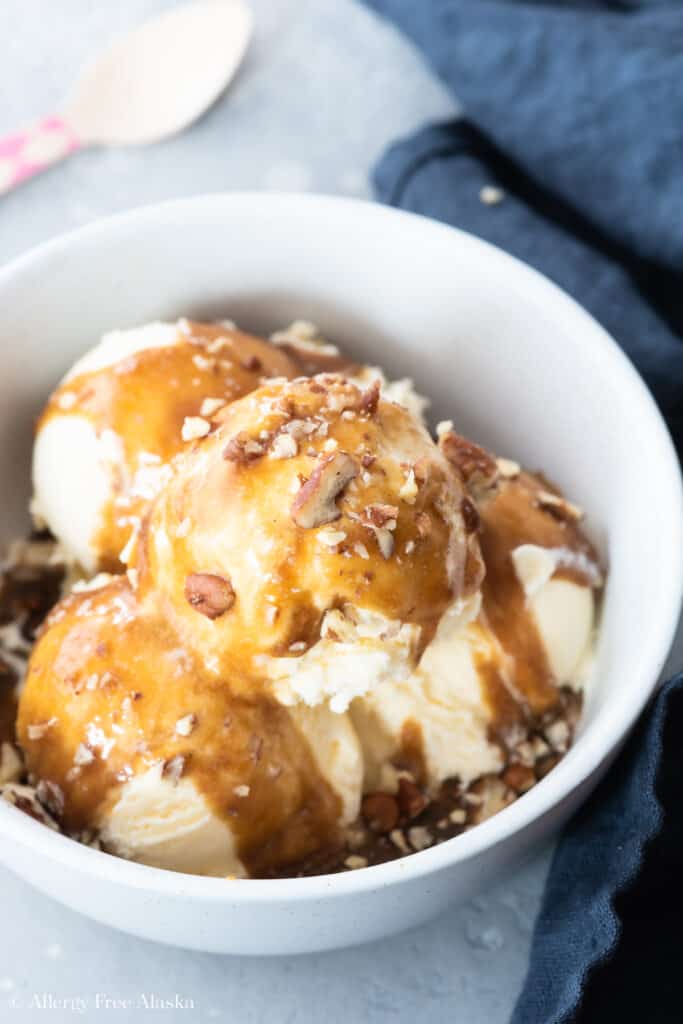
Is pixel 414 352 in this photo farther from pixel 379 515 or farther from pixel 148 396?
pixel 379 515

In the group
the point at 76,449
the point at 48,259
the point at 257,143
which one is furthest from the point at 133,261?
the point at 257,143

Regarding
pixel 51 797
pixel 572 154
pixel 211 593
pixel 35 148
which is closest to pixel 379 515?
pixel 211 593

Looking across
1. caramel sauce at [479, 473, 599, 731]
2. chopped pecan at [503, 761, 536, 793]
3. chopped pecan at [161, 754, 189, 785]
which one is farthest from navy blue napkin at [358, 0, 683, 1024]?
chopped pecan at [161, 754, 189, 785]

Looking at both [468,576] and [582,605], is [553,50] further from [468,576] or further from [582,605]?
[468,576]

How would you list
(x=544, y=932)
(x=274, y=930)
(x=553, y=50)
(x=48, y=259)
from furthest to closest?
(x=553, y=50)
(x=48, y=259)
(x=544, y=932)
(x=274, y=930)

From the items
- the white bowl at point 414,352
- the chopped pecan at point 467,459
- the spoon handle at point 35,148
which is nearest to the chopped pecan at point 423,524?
the chopped pecan at point 467,459

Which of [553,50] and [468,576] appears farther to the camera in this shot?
[553,50]

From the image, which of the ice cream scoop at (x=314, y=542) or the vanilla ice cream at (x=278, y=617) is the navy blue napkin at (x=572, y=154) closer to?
the vanilla ice cream at (x=278, y=617)
